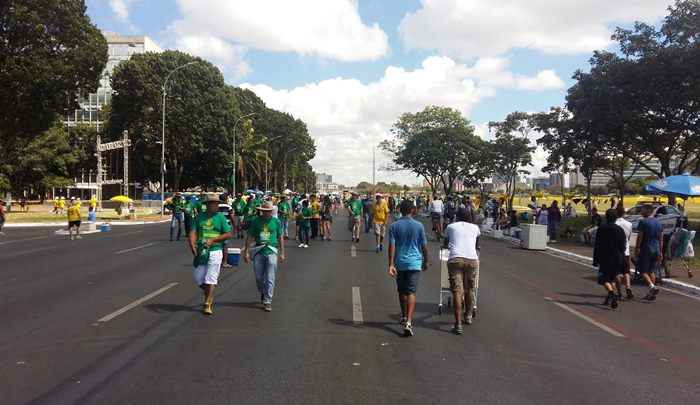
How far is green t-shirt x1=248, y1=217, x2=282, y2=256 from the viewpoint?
27.4 ft

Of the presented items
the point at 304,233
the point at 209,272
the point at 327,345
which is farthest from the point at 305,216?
the point at 327,345

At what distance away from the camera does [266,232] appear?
329 inches

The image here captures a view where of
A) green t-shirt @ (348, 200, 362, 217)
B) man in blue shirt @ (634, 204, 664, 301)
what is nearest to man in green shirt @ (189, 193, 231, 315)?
man in blue shirt @ (634, 204, 664, 301)

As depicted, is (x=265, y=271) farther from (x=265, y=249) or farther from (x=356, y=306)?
(x=356, y=306)

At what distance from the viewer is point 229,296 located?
9586 millimetres

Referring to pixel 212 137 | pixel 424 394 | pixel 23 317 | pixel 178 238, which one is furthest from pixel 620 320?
pixel 212 137

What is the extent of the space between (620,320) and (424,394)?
474cm

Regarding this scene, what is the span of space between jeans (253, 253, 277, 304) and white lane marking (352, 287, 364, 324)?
1235 mm

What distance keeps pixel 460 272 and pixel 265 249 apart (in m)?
2.73

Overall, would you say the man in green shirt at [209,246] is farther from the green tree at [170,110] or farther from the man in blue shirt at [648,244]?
the green tree at [170,110]

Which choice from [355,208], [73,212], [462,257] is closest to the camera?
[462,257]

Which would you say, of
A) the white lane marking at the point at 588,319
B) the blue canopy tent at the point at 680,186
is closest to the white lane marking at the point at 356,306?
the white lane marking at the point at 588,319

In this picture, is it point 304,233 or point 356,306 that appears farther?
point 304,233

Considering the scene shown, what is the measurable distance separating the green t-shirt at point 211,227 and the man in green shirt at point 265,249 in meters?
0.50
